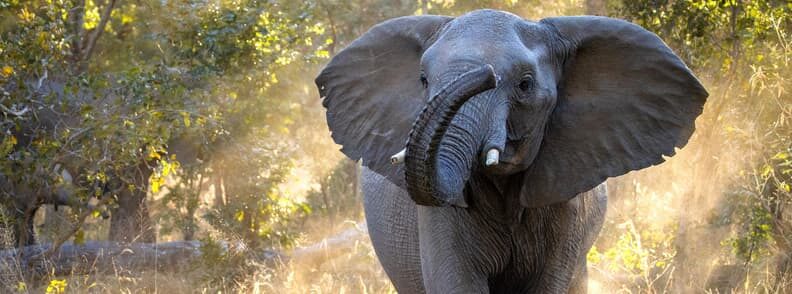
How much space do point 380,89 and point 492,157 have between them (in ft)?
Answer: 3.90

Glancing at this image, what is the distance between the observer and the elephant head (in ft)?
14.6

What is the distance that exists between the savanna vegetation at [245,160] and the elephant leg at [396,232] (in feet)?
4.71

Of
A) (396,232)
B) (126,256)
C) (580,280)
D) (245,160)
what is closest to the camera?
(580,280)

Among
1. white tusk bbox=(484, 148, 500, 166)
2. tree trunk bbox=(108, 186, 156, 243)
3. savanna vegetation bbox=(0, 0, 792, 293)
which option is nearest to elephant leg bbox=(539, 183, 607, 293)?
white tusk bbox=(484, 148, 500, 166)

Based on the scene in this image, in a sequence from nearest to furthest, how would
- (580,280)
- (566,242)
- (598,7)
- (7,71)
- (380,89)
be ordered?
1. (566,242)
2. (380,89)
3. (580,280)
4. (7,71)
5. (598,7)

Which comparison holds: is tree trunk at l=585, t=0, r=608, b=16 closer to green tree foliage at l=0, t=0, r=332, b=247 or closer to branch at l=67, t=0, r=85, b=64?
green tree foliage at l=0, t=0, r=332, b=247

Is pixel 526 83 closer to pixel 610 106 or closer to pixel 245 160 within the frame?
pixel 610 106

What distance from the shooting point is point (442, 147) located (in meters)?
4.04

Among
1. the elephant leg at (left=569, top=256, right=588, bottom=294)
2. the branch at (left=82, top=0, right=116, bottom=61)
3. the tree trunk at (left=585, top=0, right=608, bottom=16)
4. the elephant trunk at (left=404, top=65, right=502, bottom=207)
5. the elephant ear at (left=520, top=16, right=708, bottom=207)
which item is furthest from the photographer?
the branch at (left=82, top=0, right=116, bottom=61)

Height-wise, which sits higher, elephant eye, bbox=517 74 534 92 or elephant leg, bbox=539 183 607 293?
elephant eye, bbox=517 74 534 92

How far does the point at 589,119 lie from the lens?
4.94m

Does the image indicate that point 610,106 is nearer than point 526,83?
No

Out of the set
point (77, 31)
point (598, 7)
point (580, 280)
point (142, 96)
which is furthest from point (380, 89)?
point (77, 31)

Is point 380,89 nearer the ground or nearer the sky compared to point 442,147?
nearer the ground
